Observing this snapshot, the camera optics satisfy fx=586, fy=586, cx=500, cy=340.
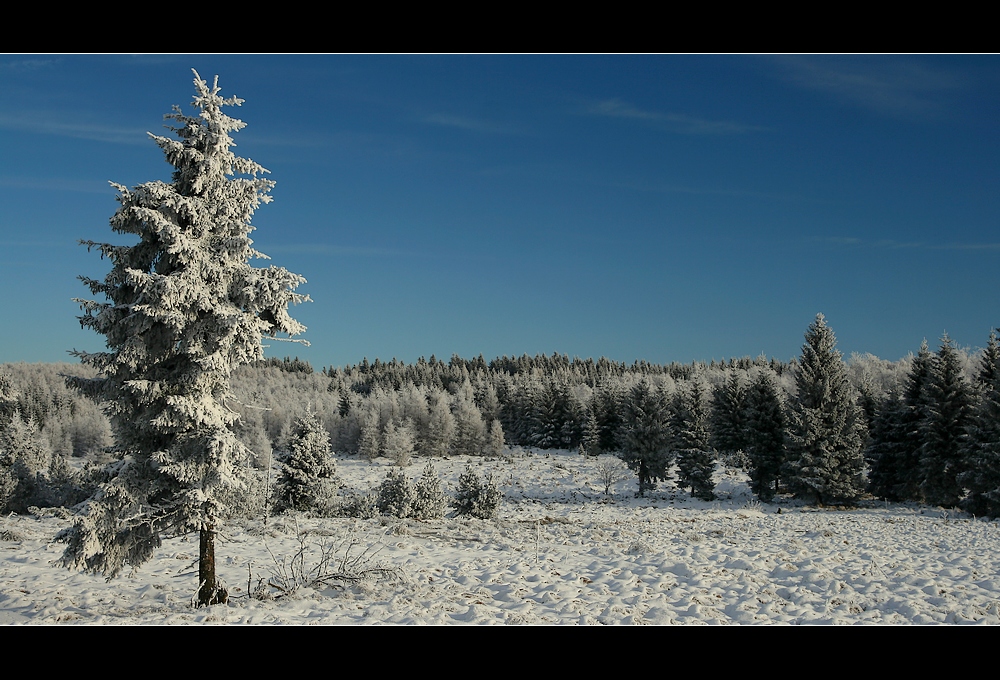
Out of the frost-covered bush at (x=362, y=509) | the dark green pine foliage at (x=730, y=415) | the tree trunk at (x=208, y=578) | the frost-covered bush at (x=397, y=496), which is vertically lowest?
the frost-covered bush at (x=362, y=509)

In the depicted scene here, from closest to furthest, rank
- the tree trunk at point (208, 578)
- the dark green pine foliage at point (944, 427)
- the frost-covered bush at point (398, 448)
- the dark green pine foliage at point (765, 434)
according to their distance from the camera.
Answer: the tree trunk at point (208, 578) < the dark green pine foliage at point (944, 427) < the dark green pine foliage at point (765, 434) < the frost-covered bush at point (398, 448)

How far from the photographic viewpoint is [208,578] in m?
10.3

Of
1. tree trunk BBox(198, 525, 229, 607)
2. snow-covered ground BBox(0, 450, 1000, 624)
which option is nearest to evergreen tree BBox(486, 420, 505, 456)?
snow-covered ground BBox(0, 450, 1000, 624)

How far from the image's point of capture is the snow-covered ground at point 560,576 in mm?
A: 9953

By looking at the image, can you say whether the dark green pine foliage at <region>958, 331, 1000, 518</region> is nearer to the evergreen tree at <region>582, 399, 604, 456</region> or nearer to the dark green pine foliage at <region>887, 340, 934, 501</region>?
the dark green pine foliage at <region>887, 340, 934, 501</region>

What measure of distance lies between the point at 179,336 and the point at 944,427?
39727mm

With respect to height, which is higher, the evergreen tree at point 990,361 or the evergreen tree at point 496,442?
the evergreen tree at point 990,361

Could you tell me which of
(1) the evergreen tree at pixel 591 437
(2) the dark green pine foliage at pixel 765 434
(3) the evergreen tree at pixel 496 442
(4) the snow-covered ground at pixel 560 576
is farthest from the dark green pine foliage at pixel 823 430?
(3) the evergreen tree at pixel 496 442

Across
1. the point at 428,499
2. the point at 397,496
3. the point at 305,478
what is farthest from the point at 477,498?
the point at 305,478

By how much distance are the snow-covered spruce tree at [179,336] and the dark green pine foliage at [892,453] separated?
3947 cm

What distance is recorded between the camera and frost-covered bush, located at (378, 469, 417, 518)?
28516mm

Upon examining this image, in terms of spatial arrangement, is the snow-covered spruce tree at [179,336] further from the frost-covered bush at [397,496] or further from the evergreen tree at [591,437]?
the evergreen tree at [591,437]
